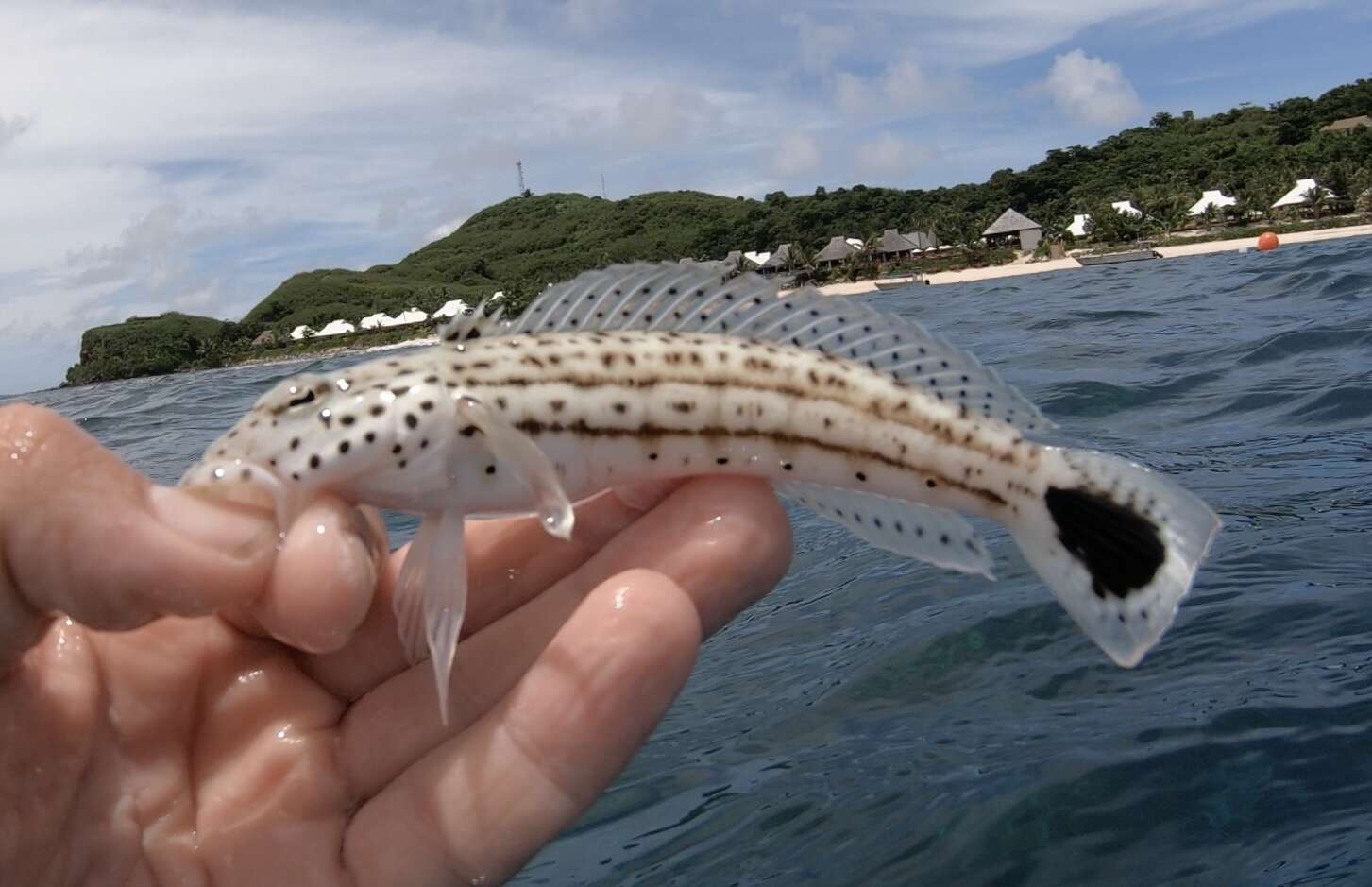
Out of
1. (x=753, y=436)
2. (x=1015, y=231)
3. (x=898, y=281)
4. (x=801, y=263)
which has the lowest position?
(x=753, y=436)

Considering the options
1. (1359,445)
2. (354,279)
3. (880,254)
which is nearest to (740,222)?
(880,254)

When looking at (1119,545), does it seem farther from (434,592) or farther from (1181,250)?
(1181,250)

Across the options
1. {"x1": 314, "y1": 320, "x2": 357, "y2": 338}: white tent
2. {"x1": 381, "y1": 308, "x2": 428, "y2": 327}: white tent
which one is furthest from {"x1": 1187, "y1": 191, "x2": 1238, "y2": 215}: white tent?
{"x1": 314, "y1": 320, "x2": 357, "y2": 338}: white tent

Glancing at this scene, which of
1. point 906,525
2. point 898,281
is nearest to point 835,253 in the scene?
point 898,281

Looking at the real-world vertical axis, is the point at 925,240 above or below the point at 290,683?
above

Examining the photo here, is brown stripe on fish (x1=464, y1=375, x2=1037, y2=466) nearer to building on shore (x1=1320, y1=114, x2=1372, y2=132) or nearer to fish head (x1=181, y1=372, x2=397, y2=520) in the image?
fish head (x1=181, y1=372, x2=397, y2=520)

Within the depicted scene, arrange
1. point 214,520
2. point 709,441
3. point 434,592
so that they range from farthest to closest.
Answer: point 709,441
point 434,592
point 214,520

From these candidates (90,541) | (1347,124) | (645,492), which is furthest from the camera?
(1347,124)
